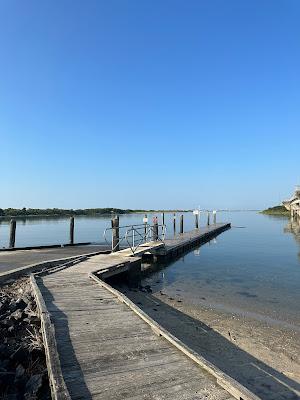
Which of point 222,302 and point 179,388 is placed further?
point 222,302

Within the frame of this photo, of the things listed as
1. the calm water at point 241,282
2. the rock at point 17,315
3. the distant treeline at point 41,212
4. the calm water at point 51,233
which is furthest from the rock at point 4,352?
the distant treeline at point 41,212

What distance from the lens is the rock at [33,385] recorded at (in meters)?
4.98

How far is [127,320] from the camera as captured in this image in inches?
298

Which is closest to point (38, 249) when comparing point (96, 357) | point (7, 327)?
point (7, 327)

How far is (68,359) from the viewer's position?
5520 mm

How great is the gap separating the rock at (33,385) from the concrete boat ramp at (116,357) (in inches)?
11.0

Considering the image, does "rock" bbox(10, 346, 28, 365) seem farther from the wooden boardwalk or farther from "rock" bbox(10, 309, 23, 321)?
"rock" bbox(10, 309, 23, 321)

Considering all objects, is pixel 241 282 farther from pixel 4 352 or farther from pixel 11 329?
pixel 4 352

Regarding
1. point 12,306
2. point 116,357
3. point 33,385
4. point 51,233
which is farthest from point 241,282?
point 51,233

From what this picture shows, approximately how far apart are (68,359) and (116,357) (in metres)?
0.75

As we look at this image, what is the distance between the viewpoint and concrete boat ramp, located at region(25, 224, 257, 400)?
4.53 meters

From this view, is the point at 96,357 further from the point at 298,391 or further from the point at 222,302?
the point at 222,302

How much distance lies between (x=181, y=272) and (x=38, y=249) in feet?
28.8

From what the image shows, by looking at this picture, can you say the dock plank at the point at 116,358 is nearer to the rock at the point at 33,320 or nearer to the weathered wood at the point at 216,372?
the weathered wood at the point at 216,372
